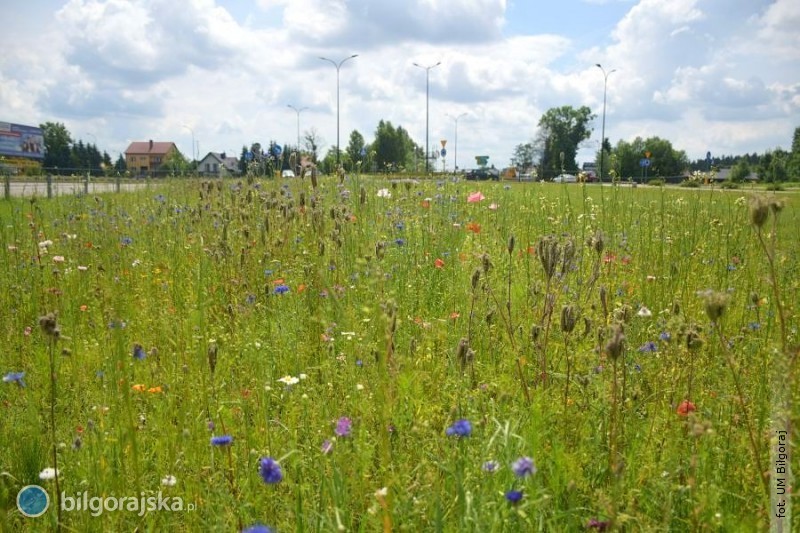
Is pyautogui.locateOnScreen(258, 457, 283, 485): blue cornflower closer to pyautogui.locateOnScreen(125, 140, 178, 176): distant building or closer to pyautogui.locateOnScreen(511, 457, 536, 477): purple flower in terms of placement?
pyautogui.locateOnScreen(511, 457, 536, 477): purple flower

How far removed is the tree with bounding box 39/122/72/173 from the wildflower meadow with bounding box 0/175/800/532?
9072cm

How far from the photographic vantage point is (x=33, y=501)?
169 centimetres

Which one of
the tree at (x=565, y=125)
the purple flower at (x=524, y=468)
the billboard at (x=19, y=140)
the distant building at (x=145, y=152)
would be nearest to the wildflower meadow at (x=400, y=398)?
the purple flower at (x=524, y=468)

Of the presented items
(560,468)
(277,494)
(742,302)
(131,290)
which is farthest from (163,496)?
(742,302)

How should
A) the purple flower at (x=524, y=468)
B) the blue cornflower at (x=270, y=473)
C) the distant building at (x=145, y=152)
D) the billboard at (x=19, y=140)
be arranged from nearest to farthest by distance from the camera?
the purple flower at (x=524, y=468) < the blue cornflower at (x=270, y=473) < the billboard at (x=19, y=140) < the distant building at (x=145, y=152)

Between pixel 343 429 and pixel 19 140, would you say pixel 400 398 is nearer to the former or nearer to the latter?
pixel 343 429

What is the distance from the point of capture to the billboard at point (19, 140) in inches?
1718

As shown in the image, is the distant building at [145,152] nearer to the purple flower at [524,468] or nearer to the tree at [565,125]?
the tree at [565,125]

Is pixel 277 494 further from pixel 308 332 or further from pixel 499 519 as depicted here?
pixel 308 332

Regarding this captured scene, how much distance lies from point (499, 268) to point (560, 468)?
2599mm

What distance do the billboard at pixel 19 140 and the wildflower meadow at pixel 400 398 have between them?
49.6 meters

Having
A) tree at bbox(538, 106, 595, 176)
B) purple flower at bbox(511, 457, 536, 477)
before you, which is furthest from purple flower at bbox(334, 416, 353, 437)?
tree at bbox(538, 106, 595, 176)

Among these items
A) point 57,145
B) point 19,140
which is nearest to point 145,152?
point 57,145

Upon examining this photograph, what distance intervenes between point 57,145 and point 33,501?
318ft
